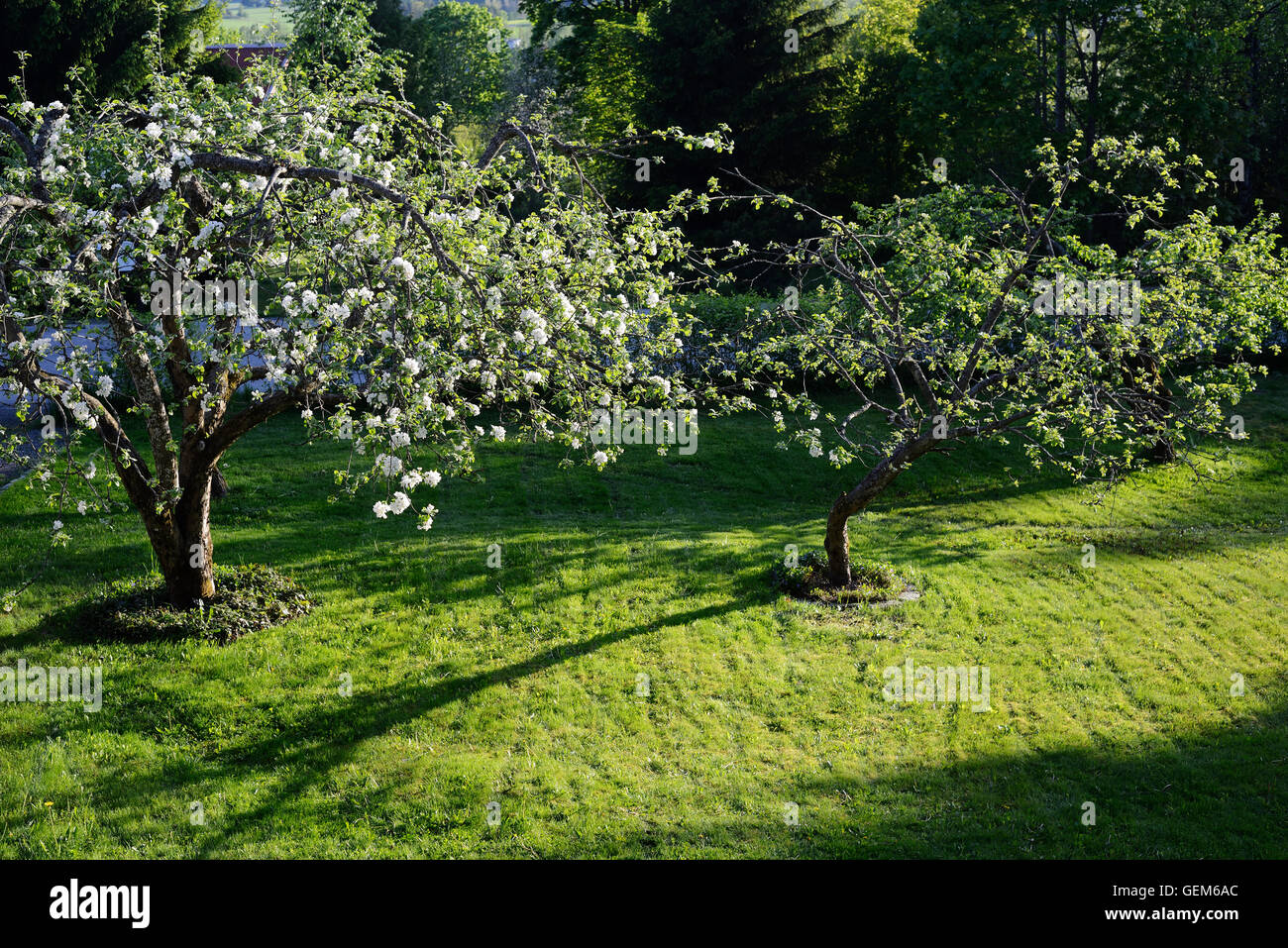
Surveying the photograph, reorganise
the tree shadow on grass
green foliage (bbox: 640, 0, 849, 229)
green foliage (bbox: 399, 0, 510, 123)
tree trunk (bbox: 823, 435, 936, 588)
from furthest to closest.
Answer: green foliage (bbox: 399, 0, 510, 123) < green foliage (bbox: 640, 0, 849, 229) < tree trunk (bbox: 823, 435, 936, 588) < the tree shadow on grass

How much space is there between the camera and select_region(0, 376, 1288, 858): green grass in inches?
322

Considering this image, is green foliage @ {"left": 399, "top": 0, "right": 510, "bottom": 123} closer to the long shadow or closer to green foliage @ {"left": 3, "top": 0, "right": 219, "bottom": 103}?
green foliage @ {"left": 3, "top": 0, "right": 219, "bottom": 103}

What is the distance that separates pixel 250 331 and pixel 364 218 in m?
1.22

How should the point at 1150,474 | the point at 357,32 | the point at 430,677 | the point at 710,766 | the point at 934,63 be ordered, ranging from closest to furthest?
the point at 710,766 < the point at 430,677 < the point at 357,32 < the point at 1150,474 < the point at 934,63

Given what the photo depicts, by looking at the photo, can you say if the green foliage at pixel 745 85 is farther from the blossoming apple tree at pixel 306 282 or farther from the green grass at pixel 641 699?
the blossoming apple tree at pixel 306 282

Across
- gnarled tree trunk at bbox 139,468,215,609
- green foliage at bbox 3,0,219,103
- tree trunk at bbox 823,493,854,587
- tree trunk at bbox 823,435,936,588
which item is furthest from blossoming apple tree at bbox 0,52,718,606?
green foliage at bbox 3,0,219,103

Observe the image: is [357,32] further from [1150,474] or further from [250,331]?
[1150,474]

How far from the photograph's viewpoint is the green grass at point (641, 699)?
26.9 feet

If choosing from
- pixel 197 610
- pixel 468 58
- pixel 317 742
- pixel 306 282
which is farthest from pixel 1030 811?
pixel 468 58

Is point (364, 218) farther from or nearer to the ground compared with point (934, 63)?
nearer to the ground

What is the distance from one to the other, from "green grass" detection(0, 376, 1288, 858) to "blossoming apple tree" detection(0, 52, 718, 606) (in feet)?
7.18

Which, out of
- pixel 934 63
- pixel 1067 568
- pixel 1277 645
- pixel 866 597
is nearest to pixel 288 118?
pixel 866 597

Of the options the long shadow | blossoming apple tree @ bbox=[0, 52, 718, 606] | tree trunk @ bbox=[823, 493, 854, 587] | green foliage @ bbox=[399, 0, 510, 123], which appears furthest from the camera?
green foliage @ bbox=[399, 0, 510, 123]

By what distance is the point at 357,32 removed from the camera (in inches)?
546
